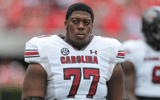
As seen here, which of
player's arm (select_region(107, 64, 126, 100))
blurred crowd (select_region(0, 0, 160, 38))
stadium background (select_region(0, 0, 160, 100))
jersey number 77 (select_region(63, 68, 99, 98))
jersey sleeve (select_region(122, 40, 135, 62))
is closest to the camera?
jersey number 77 (select_region(63, 68, 99, 98))

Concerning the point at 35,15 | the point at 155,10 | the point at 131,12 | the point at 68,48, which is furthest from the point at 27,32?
the point at 68,48

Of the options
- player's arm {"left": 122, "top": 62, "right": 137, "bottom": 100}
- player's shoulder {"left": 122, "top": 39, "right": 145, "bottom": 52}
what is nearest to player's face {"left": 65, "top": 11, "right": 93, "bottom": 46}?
player's arm {"left": 122, "top": 62, "right": 137, "bottom": 100}

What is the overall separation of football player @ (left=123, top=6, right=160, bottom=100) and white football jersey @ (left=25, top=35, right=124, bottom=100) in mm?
1156

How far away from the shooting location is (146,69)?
10.8 feet

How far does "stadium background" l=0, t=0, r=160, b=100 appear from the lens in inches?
313

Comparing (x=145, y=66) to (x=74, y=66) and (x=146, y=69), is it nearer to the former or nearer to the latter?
(x=146, y=69)

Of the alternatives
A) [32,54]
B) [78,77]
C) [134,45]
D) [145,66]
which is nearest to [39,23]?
[134,45]

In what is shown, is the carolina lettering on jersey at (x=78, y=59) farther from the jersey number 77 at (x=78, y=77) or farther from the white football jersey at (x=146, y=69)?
the white football jersey at (x=146, y=69)

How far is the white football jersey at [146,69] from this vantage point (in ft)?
10.6

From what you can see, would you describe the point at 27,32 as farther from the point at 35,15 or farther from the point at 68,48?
the point at 68,48

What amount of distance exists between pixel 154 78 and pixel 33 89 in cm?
173

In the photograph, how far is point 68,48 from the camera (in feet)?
6.95

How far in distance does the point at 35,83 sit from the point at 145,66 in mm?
1704

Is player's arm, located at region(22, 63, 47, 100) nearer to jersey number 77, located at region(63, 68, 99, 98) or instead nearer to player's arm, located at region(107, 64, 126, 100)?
jersey number 77, located at region(63, 68, 99, 98)
